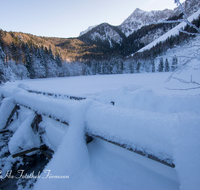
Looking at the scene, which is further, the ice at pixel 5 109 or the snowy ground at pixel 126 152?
the ice at pixel 5 109

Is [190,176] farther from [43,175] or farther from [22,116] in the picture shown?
[22,116]

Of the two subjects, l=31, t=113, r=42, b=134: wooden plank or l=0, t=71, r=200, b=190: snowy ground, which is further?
l=31, t=113, r=42, b=134: wooden plank

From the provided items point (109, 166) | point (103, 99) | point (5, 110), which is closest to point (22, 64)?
point (5, 110)

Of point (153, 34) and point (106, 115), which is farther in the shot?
point (153, 34)

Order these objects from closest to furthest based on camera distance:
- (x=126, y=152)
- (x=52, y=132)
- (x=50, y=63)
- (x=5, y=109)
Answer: (x=126, y=152), (x=52, y=132), (x=5, y=109), (x=50, y=63)

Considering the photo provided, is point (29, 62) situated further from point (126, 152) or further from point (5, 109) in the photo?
point (126, 152)

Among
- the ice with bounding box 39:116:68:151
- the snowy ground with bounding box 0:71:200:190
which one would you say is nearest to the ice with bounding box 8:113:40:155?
the ice with bounding box 39:116:68:151

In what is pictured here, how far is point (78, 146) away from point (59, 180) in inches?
15.6

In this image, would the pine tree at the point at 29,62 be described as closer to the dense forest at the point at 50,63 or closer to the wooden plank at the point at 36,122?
the dense forest at the point at 50,63

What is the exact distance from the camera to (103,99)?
383 cm

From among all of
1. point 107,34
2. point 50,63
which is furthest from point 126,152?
point 107,34

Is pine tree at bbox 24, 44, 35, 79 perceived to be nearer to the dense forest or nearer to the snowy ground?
the dense forest

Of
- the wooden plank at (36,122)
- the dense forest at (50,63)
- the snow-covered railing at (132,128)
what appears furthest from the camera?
the dense forest at (50,63)

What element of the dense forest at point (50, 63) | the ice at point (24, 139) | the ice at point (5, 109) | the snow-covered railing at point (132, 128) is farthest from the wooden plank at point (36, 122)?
the dense forest at point (50, 63)
